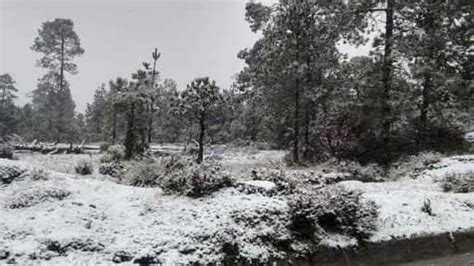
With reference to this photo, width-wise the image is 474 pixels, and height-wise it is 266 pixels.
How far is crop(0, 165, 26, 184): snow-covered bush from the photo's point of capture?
322 inches

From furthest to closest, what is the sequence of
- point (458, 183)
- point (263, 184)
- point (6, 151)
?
point (6, 151) < point (458, 183) < point (263, 184)

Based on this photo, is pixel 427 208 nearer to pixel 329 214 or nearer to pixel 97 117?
pixel 329 214

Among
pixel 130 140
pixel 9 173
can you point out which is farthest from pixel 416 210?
pixel 130 140

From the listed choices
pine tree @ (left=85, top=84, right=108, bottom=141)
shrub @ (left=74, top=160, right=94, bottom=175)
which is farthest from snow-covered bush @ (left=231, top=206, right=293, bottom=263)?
pine tree @ (left=85, top=84, right=108, bottom=141)

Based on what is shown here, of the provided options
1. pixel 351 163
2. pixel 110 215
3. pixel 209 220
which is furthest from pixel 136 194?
pixel 351 163

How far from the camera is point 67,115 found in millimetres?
42812

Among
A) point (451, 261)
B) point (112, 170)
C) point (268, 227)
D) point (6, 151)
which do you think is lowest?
point (451, 261)

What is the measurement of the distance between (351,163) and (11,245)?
11298 millimetres

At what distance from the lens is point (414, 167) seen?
1364 centimetres

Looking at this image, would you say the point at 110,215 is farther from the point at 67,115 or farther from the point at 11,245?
the point at 67,115

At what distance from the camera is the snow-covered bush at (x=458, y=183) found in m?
10.0

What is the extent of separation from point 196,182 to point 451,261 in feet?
14.3

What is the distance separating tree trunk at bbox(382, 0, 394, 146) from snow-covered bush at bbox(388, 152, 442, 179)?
2.32m

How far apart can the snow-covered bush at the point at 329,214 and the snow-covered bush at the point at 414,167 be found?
19.3 feet
